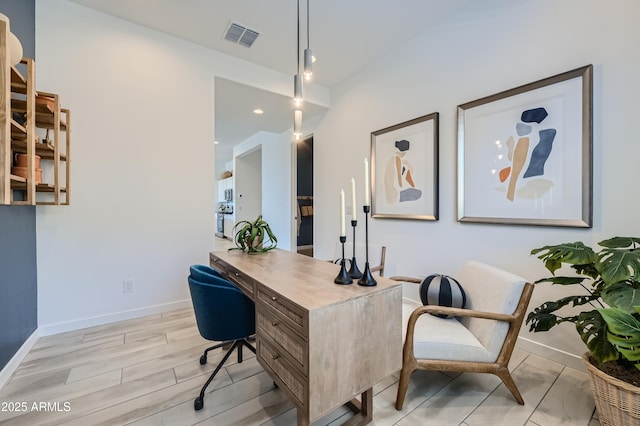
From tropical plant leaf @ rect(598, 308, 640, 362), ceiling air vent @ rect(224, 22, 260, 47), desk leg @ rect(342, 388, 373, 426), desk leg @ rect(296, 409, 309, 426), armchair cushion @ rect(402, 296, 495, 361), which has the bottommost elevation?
desk leg @ rect(342, 388, 373, 426)

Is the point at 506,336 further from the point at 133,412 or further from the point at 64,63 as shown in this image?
the point at 64,63

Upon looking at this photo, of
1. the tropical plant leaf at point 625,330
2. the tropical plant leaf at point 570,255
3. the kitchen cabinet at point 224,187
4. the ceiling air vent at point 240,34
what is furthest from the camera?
the kitchen cabinet at point 224,187

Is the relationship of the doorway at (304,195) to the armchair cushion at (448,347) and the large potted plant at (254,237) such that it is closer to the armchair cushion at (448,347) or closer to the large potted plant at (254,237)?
the large potted plant at (254,237)

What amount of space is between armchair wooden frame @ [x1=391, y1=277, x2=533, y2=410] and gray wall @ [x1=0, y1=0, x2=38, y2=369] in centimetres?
253

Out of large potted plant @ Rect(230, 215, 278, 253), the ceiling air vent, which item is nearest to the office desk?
large potted plant @ Rect(230, 215, 278, 253)

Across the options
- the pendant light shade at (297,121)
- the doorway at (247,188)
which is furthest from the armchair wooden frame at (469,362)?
the doorway at (247,188)

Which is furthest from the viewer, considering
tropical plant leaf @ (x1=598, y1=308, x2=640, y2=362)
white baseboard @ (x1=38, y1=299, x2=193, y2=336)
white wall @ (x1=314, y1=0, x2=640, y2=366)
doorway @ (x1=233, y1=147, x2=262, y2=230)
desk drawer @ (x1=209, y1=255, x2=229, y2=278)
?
doorway @ (x1=233, y1=147, x2=262, y2=230)

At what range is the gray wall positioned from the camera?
1766mm

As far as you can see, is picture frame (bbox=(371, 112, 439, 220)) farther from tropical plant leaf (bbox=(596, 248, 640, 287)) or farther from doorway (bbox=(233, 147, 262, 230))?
doorway (bbox=(233, 147, 262, 230))

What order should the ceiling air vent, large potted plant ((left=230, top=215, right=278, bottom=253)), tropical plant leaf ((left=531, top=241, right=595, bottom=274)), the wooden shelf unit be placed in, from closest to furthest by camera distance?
the wooden shelf unit
tropical plant leaf ((left=531, top=241, right=595, bottom=274))
large potted plant ((left=230, top=215, right=278, bottom=253))
the ceiling air vent

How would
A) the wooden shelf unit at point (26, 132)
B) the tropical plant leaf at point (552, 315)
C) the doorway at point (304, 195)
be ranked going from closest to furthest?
the wooden shelf unit at point (26, 132) < the tropical plant leaf at point (552, 315) < the doorway at point (304, 195)

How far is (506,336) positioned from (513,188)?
1.20 metres

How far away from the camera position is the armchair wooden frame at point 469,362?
149cm

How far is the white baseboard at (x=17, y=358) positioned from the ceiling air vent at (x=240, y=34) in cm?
328
